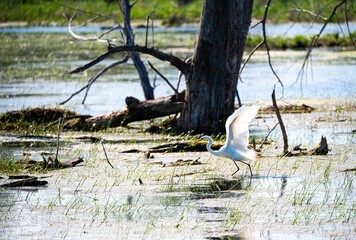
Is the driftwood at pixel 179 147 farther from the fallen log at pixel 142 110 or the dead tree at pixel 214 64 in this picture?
the fallen log at pixel 142 110

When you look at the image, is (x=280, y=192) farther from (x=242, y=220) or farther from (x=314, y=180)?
(x=242, y=220)

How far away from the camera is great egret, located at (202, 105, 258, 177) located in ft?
32.9

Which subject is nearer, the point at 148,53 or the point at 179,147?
the point at 179,147

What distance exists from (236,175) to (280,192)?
1.25m

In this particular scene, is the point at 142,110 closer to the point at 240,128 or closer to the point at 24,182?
the point at 240,128

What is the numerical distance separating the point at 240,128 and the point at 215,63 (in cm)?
296

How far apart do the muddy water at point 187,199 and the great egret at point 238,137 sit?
223 millimetres

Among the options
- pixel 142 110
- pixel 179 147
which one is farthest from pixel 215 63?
pixel 179 147

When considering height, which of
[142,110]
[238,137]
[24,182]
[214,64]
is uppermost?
[214,64]

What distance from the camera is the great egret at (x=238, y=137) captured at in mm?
10016

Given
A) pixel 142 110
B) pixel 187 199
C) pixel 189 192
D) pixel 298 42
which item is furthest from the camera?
pixel 298 42

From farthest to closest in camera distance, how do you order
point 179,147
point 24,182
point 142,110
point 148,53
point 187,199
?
point 142,110 → point 148,53 → point 179,147 → point 24,182 → point 187,199

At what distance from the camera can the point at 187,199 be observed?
8.68 meters

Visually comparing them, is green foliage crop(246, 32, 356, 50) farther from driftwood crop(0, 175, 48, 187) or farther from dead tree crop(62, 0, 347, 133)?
driftwood crop(0, 175, 48, 187)
